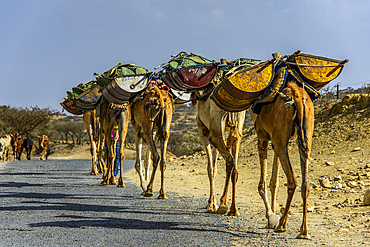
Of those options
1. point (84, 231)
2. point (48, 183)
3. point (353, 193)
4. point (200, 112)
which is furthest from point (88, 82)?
point (353, 193)

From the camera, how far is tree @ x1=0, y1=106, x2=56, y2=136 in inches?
1548

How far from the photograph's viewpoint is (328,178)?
10.1m

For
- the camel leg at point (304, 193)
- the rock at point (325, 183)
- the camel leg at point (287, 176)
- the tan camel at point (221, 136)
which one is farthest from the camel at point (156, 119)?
the rock at point (325, 183)

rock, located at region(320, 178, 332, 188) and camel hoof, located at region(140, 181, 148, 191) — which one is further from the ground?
rock, located at region(320, 178, 332, 188)

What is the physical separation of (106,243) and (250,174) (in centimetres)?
902

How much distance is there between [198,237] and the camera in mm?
5152

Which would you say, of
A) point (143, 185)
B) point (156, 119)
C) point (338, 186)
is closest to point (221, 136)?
point (156, 119)

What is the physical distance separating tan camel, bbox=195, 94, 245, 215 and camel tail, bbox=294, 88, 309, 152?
1931 millimetres

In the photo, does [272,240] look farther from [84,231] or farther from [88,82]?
[88,82]

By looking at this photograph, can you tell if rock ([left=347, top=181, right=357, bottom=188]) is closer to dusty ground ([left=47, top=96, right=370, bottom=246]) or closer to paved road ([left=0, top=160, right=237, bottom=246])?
dusty ground ([left=47, top=96, right=370, bottom=246])

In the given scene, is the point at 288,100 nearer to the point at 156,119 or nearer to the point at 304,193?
the point at 304,193

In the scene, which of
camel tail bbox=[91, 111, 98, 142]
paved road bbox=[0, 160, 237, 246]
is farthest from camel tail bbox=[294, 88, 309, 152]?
camel tail bbox=[91, 111, 98, 142]

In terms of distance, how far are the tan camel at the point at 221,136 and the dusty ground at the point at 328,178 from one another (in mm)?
592

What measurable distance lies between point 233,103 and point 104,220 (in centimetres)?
299
